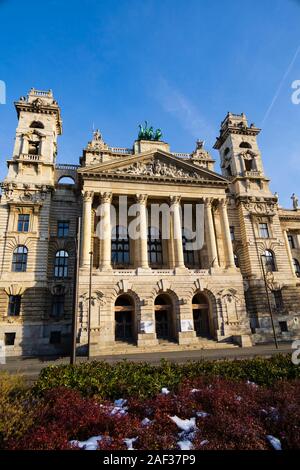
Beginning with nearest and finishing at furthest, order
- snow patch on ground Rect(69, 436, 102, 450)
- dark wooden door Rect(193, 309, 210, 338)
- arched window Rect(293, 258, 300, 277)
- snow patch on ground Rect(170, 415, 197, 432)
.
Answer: snow patch on ground Rect(69, 436, 102, 450), snow patch on ground Rect(170, 415, 197, 432), dark wooden door Rect(193, 309, 210, 338), arched window Rect(293, 258, 300, 277)

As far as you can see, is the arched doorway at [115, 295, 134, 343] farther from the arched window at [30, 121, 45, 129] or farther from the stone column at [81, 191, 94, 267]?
the arched window at [30, 121, 45, 129]

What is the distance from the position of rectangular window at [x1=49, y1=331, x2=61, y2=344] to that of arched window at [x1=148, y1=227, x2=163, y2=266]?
14039 mm

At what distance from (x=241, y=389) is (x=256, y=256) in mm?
30558

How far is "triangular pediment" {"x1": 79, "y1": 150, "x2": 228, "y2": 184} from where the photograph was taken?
34.0 m

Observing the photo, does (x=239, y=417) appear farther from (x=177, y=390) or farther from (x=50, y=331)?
(x=50, y=331)

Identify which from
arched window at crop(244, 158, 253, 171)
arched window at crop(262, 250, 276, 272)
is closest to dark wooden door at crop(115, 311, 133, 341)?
arched window at crop(262, 250, 276, 272)

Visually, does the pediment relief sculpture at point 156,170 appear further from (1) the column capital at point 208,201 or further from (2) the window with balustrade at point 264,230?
(2) the window with balustrade at point 264,230

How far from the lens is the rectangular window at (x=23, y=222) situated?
3306 cm

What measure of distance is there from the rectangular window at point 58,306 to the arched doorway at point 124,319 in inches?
247

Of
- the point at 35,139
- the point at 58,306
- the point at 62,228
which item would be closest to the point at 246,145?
the point at 62,228

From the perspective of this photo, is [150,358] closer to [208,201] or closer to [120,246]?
[120,246]

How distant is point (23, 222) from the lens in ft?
109

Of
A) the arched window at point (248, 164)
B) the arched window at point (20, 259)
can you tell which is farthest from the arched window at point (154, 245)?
the arched window at point (248, 164)
